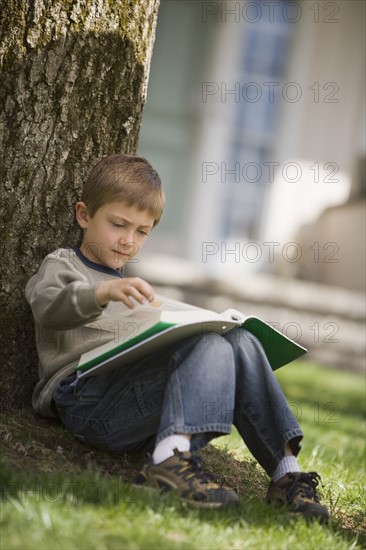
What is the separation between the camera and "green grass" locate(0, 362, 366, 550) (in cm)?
193

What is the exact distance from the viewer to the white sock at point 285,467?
2.52 meters

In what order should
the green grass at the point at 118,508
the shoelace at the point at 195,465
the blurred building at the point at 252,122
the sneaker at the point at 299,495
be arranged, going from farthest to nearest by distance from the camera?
the blurred building at the point at 252,122 → the sneaker at the point at 299,495 → the shoelace at the point at 195,465 → the green grass at the point at 118,508

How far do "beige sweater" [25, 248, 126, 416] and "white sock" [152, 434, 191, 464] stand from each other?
40 centimetres

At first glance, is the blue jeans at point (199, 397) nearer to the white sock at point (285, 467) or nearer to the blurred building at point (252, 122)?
the white sock at point (285, 467)

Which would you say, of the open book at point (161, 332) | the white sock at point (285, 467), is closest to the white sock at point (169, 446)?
the open book at point (161, 332)

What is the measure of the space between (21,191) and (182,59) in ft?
25.0

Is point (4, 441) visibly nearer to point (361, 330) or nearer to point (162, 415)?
point (162, 415)

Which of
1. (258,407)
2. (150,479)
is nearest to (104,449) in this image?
(150,479)

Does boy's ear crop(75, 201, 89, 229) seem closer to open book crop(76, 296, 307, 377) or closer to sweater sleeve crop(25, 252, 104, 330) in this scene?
sweater sleeve crop(25, 252, 104, 330)

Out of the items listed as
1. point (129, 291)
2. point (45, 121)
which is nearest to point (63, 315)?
point (129, 291)

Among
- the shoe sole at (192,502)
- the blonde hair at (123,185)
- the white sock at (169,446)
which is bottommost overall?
the shoe sole at (192,502)

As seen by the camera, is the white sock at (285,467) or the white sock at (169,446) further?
the white sock at (285,467)

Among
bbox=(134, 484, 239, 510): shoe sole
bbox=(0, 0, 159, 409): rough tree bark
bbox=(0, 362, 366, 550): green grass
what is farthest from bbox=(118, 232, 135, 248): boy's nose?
bbox=(134, 484, 239, 510): shoe sole

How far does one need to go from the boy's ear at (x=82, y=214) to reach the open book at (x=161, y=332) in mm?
313
